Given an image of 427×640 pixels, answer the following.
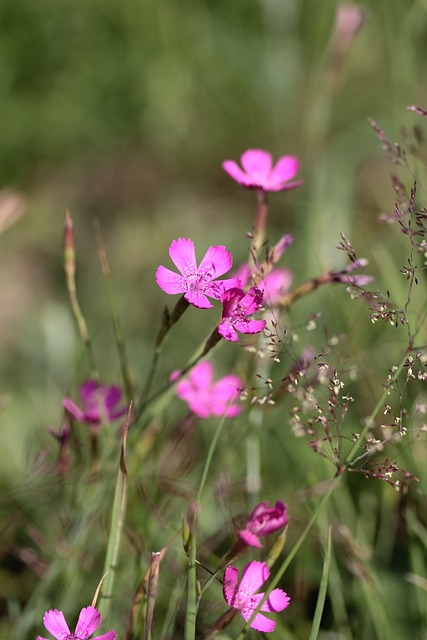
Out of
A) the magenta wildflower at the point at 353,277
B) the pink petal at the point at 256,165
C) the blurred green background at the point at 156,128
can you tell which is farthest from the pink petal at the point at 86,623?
the blurred green background at the point at 156,128

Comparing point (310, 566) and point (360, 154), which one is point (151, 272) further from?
point (310, 566)

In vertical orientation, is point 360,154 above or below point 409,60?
below

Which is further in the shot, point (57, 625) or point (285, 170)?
point (285, 170)

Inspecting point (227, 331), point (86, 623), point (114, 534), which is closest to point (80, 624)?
point (86, 623)

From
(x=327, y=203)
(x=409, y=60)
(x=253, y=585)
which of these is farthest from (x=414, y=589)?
(x=409, y=60)

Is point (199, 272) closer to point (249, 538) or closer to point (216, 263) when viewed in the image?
point (216, 263)

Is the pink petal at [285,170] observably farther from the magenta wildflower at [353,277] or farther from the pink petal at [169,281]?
the pink petal at [169,281]
